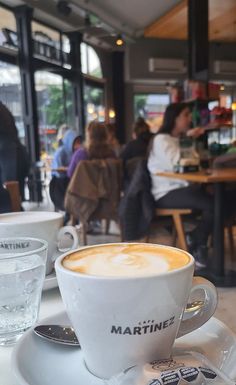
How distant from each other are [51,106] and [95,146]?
4463mm

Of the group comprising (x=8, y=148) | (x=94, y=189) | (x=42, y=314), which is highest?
(x=8, y=148)

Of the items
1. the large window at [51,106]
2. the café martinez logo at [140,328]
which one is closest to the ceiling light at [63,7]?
the large window at [51,106]

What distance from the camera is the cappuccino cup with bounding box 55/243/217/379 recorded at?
0.38 m

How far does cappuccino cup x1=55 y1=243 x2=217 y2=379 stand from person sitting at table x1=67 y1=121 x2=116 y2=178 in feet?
11.1

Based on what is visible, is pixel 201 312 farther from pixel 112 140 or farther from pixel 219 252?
pixel 112 140

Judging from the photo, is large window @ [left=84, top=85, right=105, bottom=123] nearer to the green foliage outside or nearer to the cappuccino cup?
the green foliage outside

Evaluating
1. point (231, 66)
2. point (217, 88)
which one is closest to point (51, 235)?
point (217, 88)

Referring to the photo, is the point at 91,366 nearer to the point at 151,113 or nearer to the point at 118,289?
the point at 118,289

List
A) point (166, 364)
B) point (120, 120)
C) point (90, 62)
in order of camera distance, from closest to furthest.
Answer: point (166, 364) → point (90, 62) → point (120, 120)

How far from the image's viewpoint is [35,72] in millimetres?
7305

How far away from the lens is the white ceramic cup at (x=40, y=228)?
0.62 m

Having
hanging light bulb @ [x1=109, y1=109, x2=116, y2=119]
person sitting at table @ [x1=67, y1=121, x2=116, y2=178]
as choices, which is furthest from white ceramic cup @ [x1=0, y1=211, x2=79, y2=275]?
hanging light bulb @ [x1=109, y1=109, x2=116, y2=119]

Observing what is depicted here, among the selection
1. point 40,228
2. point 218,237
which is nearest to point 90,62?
point 218,237

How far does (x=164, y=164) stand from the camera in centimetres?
304
